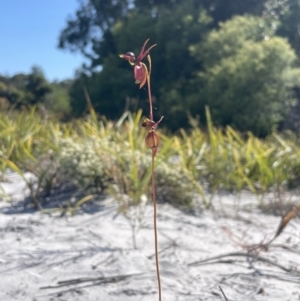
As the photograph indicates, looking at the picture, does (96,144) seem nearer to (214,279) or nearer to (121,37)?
(214,279)

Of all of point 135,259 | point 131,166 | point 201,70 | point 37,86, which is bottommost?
point 135,259

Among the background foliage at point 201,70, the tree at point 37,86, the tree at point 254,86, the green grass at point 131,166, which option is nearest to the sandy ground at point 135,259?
the green grass at point 131,166

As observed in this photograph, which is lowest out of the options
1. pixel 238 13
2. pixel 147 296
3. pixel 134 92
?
pixel 147 296

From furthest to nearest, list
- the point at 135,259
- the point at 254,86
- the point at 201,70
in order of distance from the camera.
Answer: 1. the point at 201,70
2. the point at 254,86
3. the point at 135,259

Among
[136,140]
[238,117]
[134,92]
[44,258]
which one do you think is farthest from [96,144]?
[134,92]

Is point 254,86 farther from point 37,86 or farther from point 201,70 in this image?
point 37,86

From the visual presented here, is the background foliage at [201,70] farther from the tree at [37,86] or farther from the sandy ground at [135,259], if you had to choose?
the sandy ground at [135,259]

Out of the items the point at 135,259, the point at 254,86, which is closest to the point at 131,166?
the point at 135,259

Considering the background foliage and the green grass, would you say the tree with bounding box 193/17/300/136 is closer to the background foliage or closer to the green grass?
the background foliage

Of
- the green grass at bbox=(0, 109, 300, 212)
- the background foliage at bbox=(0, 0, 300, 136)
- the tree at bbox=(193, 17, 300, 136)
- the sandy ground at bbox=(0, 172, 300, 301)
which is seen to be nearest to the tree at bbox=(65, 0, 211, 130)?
the background foliage at bbox=(0, 0, 300, 136)
